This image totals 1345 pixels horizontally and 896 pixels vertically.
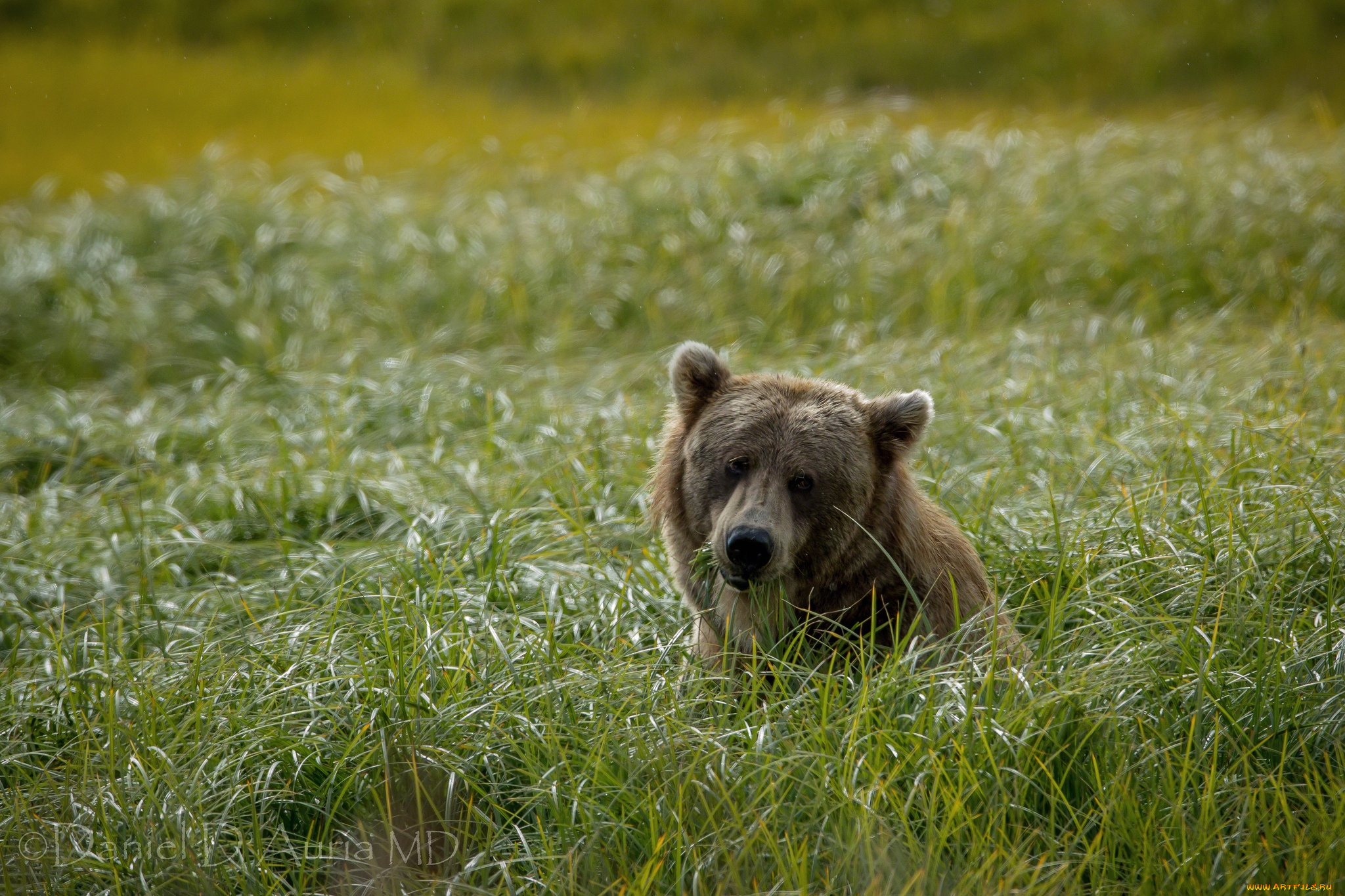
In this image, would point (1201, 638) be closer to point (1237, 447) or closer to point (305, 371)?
point (1237, 447)

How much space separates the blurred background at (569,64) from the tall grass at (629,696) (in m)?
9.08

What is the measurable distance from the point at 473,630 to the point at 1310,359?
4.17m

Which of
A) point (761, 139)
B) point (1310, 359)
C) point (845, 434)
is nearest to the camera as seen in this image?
point (845, 434)

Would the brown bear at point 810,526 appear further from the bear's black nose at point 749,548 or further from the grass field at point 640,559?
the grass field at point 640,559

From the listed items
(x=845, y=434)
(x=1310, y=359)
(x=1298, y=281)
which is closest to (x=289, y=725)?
(x=845, y=434)

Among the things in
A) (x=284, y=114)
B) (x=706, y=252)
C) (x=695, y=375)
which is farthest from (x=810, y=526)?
(x=284, y=114)

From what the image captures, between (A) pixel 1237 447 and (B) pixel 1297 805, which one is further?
(A) pixel 1237 447

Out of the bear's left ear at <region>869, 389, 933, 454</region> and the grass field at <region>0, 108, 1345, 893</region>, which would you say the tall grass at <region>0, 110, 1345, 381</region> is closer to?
the grass field at <region>0, 108, 1345, 893</region>

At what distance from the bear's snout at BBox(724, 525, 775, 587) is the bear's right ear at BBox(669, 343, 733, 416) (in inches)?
25.0

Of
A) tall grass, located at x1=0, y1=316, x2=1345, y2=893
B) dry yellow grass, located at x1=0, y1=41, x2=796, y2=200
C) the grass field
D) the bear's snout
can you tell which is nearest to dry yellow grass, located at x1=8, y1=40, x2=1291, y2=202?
dry yellow grass, located at x1=0, y1=41, x2=796, y2=200

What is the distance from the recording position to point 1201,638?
9.15ft

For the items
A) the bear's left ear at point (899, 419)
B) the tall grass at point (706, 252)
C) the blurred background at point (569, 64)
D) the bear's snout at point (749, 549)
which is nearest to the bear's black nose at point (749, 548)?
the bear's snout at point (749, 549)

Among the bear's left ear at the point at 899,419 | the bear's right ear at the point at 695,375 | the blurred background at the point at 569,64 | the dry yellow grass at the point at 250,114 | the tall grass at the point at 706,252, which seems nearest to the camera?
the bear's left ear at the point at 899,419

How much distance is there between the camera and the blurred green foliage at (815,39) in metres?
14.2
